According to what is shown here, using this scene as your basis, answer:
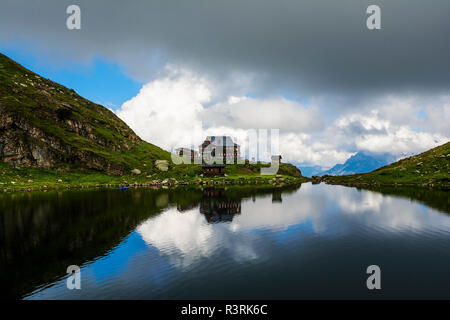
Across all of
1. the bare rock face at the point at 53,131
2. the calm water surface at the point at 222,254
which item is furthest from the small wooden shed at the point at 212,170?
the calm water surface at the point at 222,254

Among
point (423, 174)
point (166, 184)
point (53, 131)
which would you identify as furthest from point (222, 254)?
point (53, 131)

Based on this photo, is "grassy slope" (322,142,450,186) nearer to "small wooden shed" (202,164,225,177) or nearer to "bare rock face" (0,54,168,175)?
"small wooden shed" (202,164,225,177)

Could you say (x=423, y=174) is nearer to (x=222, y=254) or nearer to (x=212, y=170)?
(x=212, y=170)

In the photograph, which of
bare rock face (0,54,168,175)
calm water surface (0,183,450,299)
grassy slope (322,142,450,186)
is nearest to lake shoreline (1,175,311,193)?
bare rock face (0,54,168,175)

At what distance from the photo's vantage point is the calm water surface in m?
17.8

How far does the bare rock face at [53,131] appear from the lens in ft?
369

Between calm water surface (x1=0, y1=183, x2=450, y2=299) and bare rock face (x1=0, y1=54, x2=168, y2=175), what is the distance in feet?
295

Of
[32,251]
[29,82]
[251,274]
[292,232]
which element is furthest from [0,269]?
[29,82]

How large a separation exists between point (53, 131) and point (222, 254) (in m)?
141

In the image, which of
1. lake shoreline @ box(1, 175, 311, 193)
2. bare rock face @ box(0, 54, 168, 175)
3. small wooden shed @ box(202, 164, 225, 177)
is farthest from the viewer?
small wooden shed @ box(202, 164, 225, 177)

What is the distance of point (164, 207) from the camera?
52.7 meters

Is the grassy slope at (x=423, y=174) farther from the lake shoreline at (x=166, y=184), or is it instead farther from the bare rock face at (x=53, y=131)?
the bare rock face at (x=53, y=131)

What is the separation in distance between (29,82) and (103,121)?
4872 cm
